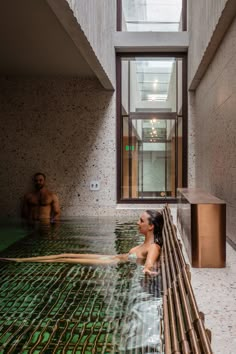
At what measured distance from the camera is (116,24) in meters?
Result: 6.59

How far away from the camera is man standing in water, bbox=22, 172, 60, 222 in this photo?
6551mm

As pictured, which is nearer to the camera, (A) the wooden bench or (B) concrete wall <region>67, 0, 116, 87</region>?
(A) the wooden bench

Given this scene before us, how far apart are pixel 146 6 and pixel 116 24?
0.65 metres

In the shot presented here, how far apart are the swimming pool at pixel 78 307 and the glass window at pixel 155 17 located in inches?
168

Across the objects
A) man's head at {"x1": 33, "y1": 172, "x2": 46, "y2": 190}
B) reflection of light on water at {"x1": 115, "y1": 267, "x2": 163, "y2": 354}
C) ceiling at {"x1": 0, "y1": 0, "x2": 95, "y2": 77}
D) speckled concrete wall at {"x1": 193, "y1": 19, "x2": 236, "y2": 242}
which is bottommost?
reflection of light on water at {"x1": 115, "y1": 267, "x2": 163, "y2": 354}

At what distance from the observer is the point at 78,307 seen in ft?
7.71

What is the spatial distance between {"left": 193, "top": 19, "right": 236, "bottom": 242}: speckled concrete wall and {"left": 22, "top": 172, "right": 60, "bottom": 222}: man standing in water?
97.4 inches

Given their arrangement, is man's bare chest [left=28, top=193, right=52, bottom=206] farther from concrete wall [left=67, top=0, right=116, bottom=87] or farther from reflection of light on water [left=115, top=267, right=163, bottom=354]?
reflection of light on water [left=115, top=267, right=163, bottom=354]

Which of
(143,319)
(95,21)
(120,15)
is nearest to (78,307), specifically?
(143,319)

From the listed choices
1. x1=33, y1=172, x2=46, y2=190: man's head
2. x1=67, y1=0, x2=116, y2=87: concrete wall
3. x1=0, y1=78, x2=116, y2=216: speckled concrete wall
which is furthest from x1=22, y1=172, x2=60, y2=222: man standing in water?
x1=67, y1=0, x2=116, y2=87: concrete wall

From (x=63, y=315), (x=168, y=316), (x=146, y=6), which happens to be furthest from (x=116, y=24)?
(x=168, y=316)

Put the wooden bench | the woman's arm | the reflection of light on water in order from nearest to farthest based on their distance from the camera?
the wooden bench < the reflection of light on water < the woman's arm

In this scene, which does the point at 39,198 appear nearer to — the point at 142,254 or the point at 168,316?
the point at 142,254

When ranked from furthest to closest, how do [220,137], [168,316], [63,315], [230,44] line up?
1. [220,137]
2. [230,44]
3. [63,315]
4. [168,316]
